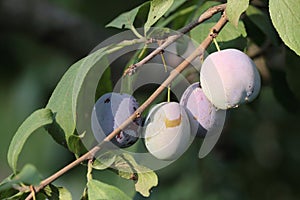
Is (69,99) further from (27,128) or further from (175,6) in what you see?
(175,6)

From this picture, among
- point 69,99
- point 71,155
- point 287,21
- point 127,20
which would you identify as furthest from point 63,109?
point 71,155

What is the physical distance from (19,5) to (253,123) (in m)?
0.89

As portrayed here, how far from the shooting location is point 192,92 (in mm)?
944

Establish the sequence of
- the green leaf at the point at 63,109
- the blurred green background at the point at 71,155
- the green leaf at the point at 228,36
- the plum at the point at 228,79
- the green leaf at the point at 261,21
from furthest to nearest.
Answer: the blurred green background at the point at 71,155 < the green leaf at the point at 261,21 < the green leaf at the point at 228,36 < the green leaf at the point at 63,109 < the plum at the point at 228,79

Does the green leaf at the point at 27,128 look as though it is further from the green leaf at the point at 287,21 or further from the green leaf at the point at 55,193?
the green leaf at the point at 287,21

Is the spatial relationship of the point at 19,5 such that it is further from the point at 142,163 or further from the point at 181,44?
the point at 142,163

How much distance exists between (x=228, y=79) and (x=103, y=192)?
22 centimetres

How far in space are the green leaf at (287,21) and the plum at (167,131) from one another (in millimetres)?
163

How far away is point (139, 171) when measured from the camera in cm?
99

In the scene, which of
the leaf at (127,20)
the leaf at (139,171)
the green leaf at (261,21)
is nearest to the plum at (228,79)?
the leaf at (139,171)

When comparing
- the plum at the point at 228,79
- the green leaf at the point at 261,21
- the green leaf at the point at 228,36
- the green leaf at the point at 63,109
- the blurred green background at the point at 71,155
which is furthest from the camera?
A: the blurred green background at the point at 71,155

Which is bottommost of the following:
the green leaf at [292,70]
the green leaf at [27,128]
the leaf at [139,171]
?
the green leaf at [292,70]

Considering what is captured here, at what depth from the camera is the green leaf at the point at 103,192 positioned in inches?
35.4

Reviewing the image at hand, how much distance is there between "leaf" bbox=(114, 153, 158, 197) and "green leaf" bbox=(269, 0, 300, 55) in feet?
0.87
